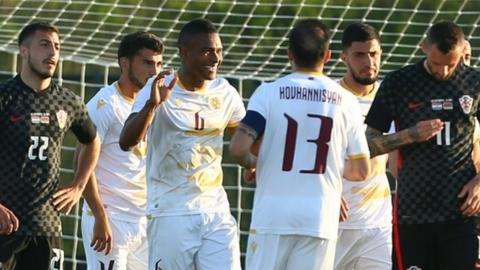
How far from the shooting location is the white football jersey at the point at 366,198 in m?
10.5

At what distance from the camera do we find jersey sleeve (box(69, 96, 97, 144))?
32.5 feet

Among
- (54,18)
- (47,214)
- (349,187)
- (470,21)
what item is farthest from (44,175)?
(470,21)

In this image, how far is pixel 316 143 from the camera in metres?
8.57

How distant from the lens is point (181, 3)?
703 inches

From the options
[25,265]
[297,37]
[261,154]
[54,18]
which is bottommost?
[25,265]

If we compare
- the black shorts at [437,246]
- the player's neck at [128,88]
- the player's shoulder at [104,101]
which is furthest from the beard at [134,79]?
the black shorts at [437,246]

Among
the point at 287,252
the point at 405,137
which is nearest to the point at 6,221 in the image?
the point at 287,252

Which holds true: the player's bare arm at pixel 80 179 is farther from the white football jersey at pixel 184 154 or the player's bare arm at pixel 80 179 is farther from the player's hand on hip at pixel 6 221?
the white football jersey at pixel 184 154

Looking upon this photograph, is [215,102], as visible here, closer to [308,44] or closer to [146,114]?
[146,114]

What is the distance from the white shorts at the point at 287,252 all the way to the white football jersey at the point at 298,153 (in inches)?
1.7

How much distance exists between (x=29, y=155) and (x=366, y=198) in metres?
2.26

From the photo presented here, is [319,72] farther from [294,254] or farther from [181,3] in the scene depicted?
[181,3]

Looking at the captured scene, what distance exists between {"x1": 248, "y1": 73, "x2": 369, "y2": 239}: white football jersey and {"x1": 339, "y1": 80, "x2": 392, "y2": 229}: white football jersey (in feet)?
6.21

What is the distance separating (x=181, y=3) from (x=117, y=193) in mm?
7155
